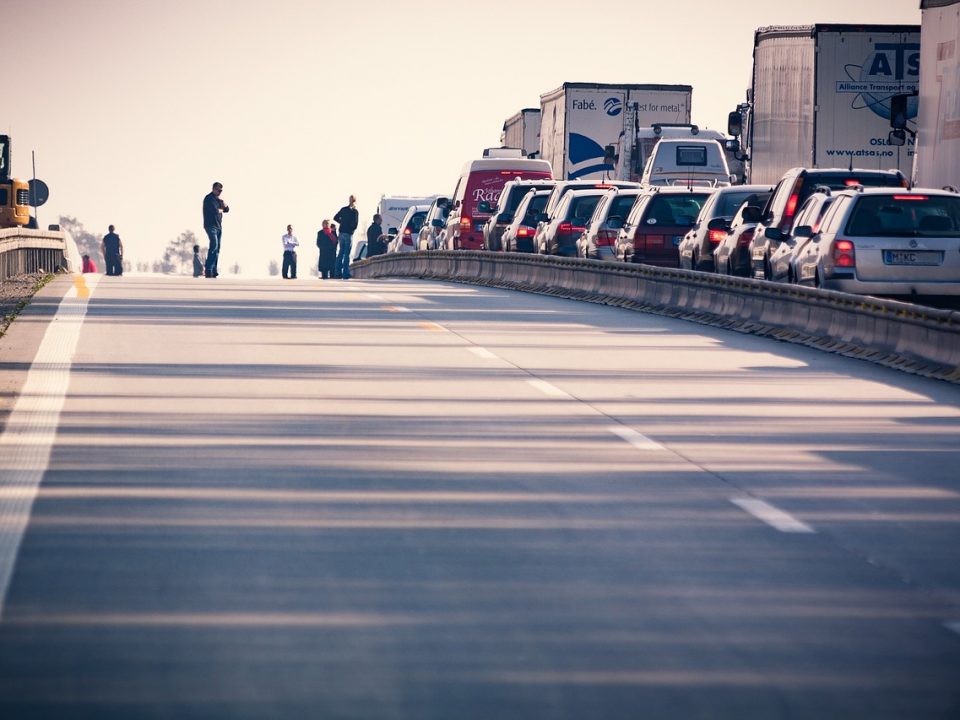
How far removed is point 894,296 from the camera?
20688mm

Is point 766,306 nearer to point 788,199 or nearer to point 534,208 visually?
point 788,199

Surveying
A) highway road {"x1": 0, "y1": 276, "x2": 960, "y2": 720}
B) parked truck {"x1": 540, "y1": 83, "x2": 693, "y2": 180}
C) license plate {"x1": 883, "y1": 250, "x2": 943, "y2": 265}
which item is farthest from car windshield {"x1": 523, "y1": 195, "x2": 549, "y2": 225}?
highway road {"x1": 0, "y1": 276, "x2": 960, "y2": 720}

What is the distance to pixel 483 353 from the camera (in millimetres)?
18094

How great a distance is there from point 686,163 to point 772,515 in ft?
116

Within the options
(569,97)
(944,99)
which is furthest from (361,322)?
(569,97)

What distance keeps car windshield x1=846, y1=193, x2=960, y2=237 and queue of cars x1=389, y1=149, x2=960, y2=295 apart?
0.03ft

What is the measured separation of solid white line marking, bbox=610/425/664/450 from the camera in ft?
37.8

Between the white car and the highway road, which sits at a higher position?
the highway road

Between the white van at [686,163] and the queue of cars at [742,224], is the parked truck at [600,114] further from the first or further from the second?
the white van at [686,163]

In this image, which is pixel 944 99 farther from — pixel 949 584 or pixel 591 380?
pixel 949 584

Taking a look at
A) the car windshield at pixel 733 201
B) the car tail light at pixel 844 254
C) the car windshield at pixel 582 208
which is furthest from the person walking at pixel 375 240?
the car tail light at pixel 844 254

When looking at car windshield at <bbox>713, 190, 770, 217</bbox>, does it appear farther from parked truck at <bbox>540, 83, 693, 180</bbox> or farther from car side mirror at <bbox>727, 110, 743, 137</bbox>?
parked truck at <bbox>540, 83, 693, 180</bbox>

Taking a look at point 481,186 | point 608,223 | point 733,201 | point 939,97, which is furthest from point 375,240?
point 939,97

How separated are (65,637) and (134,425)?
5.78m
